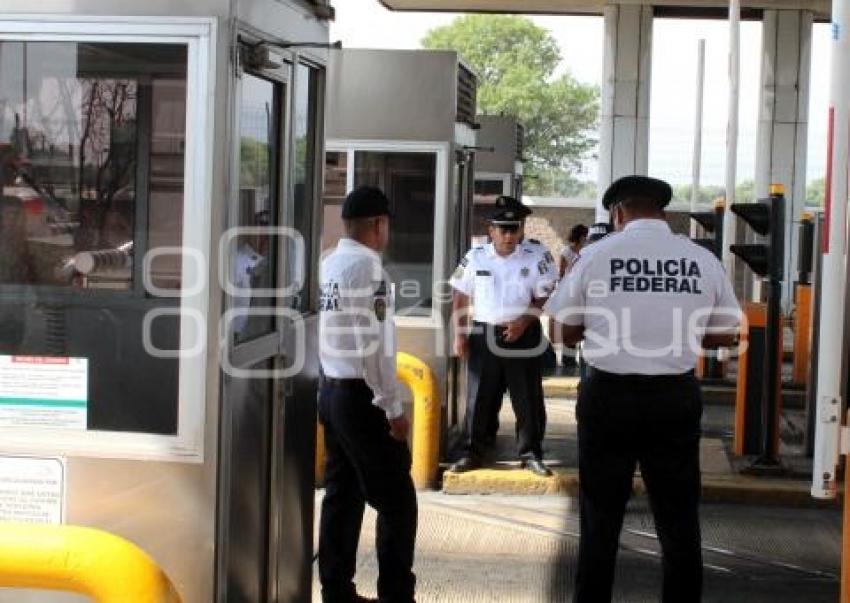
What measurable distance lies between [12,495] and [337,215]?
16.6 ft

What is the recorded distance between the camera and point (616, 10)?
18.7m

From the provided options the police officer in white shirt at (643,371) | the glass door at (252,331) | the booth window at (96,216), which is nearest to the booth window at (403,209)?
the police officer in white shirt at (643,371)

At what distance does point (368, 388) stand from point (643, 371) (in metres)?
1.11

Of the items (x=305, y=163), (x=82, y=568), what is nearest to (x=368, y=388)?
(x=305, y=163)

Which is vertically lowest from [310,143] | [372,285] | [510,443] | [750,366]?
[510,443]

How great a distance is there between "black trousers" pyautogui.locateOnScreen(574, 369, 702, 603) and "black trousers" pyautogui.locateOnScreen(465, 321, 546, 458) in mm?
3294

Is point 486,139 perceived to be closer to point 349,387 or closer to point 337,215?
point 337,215

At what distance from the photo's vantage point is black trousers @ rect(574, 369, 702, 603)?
191 inches

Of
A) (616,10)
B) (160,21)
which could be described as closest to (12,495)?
(160,21)

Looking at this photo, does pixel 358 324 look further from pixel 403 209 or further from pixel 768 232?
pixel 768 232

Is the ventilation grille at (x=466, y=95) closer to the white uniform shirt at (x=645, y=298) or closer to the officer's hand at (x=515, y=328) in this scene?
the officer's hand at (x=515, y=328)

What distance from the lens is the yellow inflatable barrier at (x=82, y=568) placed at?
3.24 metres

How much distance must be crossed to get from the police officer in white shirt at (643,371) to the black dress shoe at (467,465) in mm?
3269

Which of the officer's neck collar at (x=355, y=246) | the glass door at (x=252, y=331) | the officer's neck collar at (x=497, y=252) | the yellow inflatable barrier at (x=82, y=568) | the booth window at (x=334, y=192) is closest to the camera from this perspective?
the yellow inflatable barrier at (x=82, y=568)
